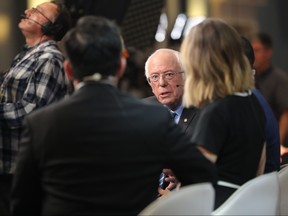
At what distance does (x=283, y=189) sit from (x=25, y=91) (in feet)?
4.57

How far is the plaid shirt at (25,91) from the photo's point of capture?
4.51 m

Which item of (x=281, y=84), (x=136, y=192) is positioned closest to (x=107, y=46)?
(x=136, y=192)

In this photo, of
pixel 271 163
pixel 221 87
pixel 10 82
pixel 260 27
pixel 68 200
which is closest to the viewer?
pixel 68 200

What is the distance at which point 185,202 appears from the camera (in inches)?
126

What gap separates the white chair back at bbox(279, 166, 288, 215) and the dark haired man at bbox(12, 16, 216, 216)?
108 cm

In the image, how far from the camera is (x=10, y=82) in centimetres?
460

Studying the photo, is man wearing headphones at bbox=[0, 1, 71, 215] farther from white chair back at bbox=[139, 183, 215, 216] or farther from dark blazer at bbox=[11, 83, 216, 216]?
white chair back at bbox=[139, 183, 215, 216]

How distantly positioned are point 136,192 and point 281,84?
183 inches

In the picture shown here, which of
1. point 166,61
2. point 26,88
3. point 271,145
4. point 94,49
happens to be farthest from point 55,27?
point 94,49

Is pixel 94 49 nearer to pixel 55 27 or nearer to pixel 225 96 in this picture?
pixel 225 96

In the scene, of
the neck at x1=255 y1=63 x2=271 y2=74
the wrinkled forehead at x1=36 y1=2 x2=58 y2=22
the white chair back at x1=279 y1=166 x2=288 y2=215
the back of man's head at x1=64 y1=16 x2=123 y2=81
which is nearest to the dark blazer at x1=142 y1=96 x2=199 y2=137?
the white chair back at x1=279 y1=166 x2=288 y2=215

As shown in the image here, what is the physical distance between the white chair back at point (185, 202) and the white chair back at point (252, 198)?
275mm

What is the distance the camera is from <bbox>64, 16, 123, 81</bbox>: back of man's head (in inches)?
123

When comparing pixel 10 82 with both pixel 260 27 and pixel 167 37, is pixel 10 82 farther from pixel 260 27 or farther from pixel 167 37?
pixel 260 27
